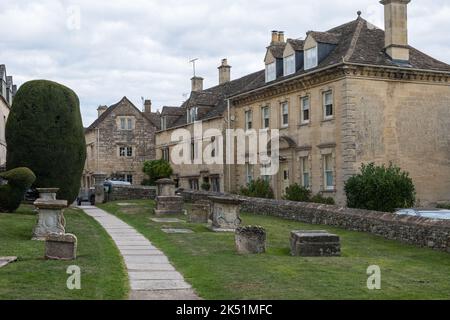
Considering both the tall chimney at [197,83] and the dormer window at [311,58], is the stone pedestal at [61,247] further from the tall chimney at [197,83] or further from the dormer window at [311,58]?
the tall chimney at [197,83]

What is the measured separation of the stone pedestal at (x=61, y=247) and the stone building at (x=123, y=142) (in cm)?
5148

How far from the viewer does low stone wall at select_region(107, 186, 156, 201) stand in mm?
41213

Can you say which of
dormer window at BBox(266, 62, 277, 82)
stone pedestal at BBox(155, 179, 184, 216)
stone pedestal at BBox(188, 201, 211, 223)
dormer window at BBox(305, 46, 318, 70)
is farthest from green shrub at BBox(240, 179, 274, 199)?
stone pedestal at BBox(188, 201, 211, 223)

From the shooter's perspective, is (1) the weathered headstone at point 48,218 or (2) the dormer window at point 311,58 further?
(2) the dormer window at point 311,58

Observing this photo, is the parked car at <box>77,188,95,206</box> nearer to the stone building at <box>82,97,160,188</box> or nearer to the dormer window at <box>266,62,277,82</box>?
the dormer window at <box>266,62,277,82</box>

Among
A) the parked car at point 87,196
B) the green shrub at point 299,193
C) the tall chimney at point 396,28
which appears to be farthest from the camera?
the parked car at point 87,196

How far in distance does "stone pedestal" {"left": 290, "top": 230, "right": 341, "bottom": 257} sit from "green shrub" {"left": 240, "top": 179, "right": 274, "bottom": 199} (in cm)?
2340

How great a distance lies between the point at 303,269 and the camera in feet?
41.1

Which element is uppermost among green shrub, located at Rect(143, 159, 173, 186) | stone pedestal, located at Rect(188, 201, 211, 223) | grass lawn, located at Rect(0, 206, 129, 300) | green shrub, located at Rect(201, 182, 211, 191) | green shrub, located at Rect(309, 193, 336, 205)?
green shrub, located at Rect(143, 159, 173, 186)

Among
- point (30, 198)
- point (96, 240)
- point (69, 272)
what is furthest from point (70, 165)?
point (69, 272)

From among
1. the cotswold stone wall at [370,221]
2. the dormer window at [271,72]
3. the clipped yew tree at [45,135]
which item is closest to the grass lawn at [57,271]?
the clipped yew tree at [45,135]

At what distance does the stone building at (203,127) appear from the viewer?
4597cm

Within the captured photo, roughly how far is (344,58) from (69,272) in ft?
77.3

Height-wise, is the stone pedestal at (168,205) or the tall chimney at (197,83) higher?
the tall chimney at (197,83)
